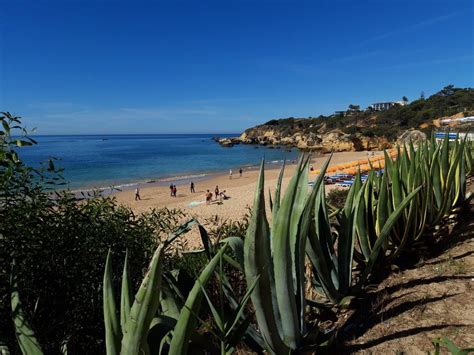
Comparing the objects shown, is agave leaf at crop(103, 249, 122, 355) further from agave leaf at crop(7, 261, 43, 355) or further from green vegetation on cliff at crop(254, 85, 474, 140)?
green vegetation on cliff at crop(254, 85, 474, 140)

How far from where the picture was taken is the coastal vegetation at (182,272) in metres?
1.27

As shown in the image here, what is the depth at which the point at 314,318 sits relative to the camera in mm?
2391

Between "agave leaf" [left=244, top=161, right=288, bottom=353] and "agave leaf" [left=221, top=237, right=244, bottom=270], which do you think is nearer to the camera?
"agave leaf" [left=244, top=161, right=288, bottom=353]

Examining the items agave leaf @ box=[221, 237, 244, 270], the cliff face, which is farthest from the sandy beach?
the cliff face

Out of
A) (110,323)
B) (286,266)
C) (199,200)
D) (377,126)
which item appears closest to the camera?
(110,323)

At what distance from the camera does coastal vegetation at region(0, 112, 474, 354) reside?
1.27 m

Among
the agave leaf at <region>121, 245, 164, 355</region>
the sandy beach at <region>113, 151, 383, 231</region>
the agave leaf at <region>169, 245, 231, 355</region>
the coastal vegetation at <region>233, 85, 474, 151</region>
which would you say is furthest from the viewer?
the coastal vegetation at <region>233, 85, 474, 151</region>

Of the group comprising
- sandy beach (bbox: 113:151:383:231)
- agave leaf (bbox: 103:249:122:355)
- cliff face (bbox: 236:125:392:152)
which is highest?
agave leaf (bbox: 103:249:122:355)

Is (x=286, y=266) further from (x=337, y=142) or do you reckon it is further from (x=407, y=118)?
(x=407, y=118)

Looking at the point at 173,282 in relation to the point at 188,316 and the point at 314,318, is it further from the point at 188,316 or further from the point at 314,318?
the point at 314,318

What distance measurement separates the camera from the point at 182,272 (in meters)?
1.93

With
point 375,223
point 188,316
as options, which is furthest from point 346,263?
point 188,316

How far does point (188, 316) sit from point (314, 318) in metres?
1.47

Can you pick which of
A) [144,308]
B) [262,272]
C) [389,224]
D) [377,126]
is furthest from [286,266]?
[377,126]
